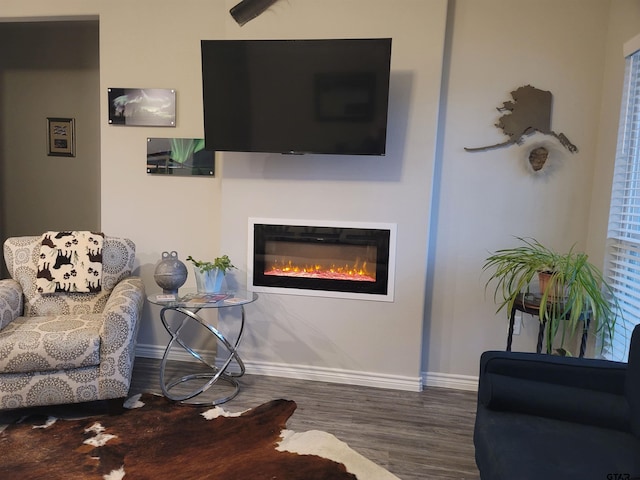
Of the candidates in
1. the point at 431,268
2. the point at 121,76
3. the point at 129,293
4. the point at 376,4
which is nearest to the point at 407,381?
the point at 431,268

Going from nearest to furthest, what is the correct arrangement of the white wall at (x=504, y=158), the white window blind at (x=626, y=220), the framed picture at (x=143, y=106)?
the white window blind at (x=626, y=220)
the white wall at (x=504, y=158)
the framed picture at (x=143, y=106)

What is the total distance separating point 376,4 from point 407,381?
96.4 inches

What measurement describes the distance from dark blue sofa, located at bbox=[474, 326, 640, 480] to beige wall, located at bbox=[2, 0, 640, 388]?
1.16 m

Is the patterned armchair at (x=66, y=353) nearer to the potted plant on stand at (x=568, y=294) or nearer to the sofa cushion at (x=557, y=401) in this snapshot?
the sofa cushion at (x=557, y=401)

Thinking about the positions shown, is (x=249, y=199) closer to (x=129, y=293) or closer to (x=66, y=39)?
(x=129, y=293)

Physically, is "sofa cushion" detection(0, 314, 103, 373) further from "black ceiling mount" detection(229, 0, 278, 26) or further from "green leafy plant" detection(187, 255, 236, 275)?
"black ceiling mount" detection(229, 0, 278, 26)

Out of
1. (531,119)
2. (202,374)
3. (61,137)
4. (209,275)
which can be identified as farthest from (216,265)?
(61,137)

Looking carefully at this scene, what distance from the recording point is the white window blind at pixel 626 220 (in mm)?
2434

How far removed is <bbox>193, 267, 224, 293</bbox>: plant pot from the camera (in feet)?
9.58

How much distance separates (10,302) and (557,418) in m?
2.90

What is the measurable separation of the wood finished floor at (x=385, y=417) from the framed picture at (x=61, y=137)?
2.36 m

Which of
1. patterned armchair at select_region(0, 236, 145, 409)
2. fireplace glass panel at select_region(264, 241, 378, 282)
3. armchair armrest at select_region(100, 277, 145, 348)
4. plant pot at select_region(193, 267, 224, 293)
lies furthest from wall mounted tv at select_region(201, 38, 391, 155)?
patterned armchair at select_region(0, 236, 145, 409)

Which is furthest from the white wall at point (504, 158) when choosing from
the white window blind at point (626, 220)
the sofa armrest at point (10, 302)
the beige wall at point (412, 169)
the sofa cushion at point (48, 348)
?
the sofa armrest at point (10, 302)

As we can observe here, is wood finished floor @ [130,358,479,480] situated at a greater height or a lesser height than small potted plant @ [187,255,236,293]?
lesser
